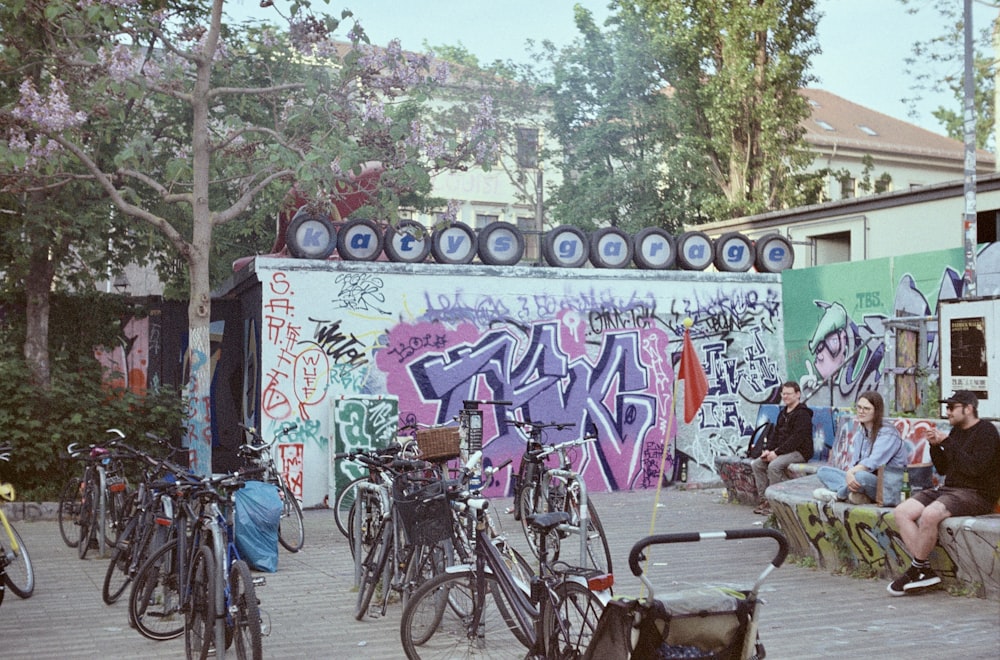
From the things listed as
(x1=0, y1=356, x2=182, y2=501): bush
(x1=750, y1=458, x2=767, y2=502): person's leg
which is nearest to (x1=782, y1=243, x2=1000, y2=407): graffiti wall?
(x1=750, y1=458, x2=767, y2=502): person's leg

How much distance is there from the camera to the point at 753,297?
1889 centimetres

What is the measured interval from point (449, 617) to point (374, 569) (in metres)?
1.71

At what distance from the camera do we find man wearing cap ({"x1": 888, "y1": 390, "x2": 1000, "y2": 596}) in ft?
29.7

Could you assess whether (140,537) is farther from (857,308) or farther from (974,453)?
(857,308)

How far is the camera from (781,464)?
14.1 m

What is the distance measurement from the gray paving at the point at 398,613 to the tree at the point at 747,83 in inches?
919

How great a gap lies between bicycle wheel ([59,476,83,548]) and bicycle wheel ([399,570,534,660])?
6.62 meters

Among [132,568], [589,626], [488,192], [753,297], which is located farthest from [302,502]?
[488,192]

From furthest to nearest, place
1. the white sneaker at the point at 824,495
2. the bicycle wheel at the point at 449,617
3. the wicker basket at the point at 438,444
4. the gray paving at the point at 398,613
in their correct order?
the wicker basket at the point at 438,444
the white sneaker at the point at 824,495
the gray paving at the point at 398,613
the bicycle wheel at the point at 449,617

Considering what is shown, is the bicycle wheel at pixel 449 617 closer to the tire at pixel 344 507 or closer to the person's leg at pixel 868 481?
the person's leg at pixel 868 481

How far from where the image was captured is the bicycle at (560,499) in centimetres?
901

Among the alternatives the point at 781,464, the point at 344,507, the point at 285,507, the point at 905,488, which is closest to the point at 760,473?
the point at 781,464

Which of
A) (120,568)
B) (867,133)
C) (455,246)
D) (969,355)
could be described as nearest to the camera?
(120,568)

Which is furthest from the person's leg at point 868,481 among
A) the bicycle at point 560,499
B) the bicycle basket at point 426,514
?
the bicycle basket at point 426,514
